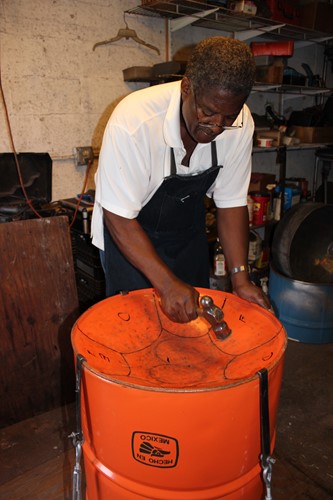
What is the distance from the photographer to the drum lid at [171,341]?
94 centimetres

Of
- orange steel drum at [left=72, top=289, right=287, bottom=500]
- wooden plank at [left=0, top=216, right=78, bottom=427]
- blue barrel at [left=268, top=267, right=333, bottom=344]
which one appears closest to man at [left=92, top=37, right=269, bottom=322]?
orange steel drum at [left=72, top=289, right=287, bottom=500]

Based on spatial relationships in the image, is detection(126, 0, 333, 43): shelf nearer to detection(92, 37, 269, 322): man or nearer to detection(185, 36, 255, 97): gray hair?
detection(92, 37, 269, 322): man

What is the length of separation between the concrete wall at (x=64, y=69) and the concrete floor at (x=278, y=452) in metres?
1.35

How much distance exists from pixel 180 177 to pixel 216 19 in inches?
76.4

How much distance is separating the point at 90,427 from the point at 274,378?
0.40m

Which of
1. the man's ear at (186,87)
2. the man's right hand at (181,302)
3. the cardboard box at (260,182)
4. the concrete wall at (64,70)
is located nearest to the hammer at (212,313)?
the man's right hand at (181,302)

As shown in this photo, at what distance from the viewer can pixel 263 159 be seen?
3623 mm

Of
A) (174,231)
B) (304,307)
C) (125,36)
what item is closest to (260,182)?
Answer: (304,307)

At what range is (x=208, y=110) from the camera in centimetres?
97

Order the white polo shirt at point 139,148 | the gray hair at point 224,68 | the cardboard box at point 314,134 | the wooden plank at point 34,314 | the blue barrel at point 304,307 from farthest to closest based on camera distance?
the cardboard box at point 314,134 < the blue barrel at point 304,307 < the wooden plank at point 34,314 < the white polo shirt at point 139,148 < the gray hair at point 224,68

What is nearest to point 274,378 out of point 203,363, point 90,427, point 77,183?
point 203,363

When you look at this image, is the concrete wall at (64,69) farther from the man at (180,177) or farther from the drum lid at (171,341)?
the drum lid at (171,341)

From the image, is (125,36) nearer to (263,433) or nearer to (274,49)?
(274,49)

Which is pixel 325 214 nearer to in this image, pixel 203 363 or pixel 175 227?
pixel 175 227
